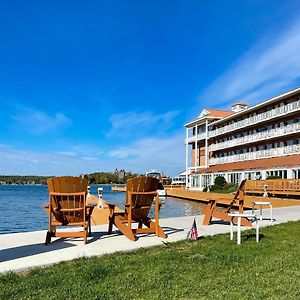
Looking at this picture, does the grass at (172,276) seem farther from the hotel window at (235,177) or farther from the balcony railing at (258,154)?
the hotel window at (235,177)

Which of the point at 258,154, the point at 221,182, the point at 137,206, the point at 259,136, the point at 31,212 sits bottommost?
the point at 31,212

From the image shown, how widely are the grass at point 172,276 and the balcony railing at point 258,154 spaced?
31690mm

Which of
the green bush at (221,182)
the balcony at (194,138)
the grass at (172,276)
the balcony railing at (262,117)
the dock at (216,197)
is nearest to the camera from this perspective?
the grass at (172,276)

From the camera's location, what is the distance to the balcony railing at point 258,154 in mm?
Result: 35847

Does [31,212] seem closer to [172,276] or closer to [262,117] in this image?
[172,276]

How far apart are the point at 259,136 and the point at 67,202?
36.9 m

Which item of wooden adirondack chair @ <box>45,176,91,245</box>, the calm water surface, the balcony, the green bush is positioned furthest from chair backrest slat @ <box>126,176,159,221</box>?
the balcony

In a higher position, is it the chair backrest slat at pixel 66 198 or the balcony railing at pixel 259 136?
the balcony railing at pixel 259 136

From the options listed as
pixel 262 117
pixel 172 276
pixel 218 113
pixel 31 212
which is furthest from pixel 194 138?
pixel 172 276

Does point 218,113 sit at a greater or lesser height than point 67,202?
greater

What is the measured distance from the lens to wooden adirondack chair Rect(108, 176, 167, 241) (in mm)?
7223

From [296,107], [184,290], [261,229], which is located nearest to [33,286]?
[184,290]

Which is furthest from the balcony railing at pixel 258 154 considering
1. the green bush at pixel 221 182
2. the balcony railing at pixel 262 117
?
the green bush at pixel 221 182

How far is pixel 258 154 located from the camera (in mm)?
41156
